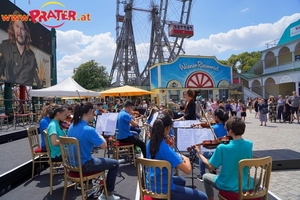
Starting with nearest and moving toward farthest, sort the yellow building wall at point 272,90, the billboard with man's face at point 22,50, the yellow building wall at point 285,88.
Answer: the billboard with man's face at point 22,50 < the yellow building wall at point 285,88 < the yellow building wall at point 272,90

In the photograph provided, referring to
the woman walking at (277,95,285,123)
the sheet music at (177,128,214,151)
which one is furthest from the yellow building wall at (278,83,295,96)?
the sheet music at (177,128,214,151)

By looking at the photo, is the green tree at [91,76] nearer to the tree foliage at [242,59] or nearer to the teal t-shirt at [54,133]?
the tree foliage at [242,59]

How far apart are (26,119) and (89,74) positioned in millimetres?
31353

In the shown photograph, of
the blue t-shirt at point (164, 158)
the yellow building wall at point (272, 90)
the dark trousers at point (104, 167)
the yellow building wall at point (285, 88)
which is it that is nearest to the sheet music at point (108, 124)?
the dark trousers at point (104, 167)

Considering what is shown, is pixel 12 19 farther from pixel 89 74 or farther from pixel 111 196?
pixel 89 74

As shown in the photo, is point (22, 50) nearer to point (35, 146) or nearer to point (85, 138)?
point (35, 146)

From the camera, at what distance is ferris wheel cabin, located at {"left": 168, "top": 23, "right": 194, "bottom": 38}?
4420cm

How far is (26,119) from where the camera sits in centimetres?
1323

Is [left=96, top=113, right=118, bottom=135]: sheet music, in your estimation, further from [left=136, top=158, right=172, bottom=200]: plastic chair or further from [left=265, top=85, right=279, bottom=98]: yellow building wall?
[left=265, top=85, right=279, bottom=98]: yellow building wall

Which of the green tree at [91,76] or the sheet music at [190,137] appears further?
the green tree at [91,76]

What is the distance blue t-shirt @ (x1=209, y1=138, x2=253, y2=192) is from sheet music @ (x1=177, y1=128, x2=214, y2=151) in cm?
80

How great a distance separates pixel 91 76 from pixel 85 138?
41.6m

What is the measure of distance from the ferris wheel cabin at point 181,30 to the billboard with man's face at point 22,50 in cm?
2741

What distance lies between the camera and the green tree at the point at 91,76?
4306 centimetres
